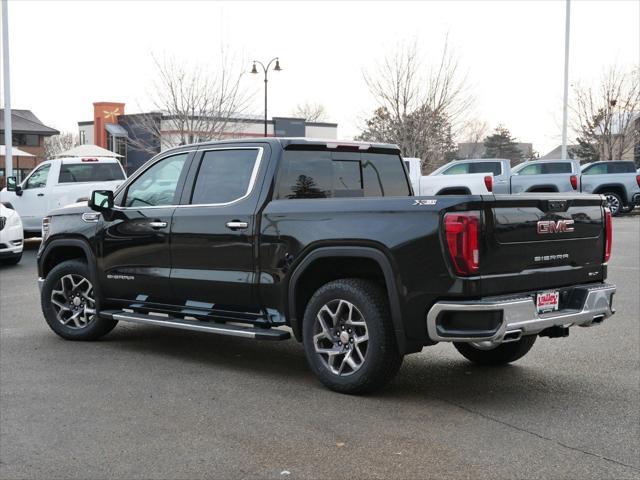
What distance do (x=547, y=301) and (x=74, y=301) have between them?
4648 millimetres

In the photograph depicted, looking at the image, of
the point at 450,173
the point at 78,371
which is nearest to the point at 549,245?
the point at 78,371

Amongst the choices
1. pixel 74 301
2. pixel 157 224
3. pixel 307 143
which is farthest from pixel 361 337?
pixel 74 301

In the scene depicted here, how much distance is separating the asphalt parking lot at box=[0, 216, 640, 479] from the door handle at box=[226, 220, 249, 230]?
1.19 meters

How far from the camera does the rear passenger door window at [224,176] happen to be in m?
6.64

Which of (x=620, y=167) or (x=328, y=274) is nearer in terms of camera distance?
(x=328, y=274)

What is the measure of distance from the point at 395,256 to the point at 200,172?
2306mm

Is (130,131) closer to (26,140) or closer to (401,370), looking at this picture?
(26,140)

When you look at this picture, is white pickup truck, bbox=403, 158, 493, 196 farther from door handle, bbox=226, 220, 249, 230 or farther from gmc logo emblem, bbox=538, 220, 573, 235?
gmc logo emblem, bbox=538, 220, 573, 235

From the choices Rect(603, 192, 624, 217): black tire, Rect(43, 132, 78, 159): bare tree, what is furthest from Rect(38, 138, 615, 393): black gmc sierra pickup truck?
Rect(43, 132, 78, 159): bare tree

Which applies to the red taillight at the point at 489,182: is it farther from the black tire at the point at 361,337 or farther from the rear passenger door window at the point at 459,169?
the black tire at the point at 361,337

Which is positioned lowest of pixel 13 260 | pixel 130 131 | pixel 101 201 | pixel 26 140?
pixel 13 260

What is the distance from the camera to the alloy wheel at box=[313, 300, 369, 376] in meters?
5.79

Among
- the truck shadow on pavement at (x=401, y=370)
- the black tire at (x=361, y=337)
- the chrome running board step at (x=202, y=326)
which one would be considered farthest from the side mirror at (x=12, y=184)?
the black tire at (x=361, y=337)

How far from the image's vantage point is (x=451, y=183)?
929 inches
